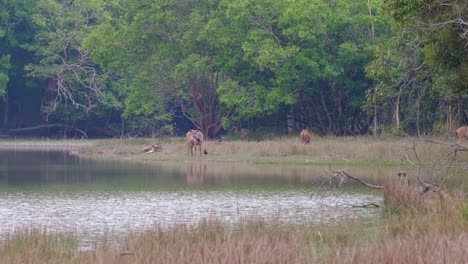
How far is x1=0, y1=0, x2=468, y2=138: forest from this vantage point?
151 feet

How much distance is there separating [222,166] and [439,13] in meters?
14.4

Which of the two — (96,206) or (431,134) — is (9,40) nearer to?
(431,134)

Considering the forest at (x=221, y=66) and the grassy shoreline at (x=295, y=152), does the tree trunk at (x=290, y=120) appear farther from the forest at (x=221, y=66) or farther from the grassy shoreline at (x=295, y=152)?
the grassy shoreline at (x=295, y=152)

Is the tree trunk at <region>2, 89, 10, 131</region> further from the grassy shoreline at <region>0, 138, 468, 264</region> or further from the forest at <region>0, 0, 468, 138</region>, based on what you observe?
the grassy shoreline at <region>0, 138, 468, 264</region>

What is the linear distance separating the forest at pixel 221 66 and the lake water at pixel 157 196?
9681 mm

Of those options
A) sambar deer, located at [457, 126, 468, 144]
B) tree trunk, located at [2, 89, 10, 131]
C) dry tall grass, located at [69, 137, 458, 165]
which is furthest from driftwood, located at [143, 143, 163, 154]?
tree trunk, located at [2, 89, 10, 131]

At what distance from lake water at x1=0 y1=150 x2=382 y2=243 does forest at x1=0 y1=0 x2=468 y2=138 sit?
9.68m

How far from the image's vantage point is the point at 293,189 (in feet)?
86.7

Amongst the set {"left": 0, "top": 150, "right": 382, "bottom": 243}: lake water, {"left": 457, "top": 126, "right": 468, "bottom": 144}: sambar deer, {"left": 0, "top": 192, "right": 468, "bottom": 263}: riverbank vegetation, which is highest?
{"left": 457, "top": 126, "right": 468, "bottom": 144}: sambar deer

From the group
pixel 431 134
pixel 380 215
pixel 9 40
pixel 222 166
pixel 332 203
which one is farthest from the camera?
pixel 9 40

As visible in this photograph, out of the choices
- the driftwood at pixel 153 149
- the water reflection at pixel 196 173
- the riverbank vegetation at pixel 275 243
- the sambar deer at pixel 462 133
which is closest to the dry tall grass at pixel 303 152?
the driftwood at pixel 153 149

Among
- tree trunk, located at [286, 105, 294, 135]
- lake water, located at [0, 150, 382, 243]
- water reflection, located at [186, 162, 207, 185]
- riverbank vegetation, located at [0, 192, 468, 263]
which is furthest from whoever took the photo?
tree trunk, located at [286, 105, 294, 135]

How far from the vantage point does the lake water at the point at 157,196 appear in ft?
63.0

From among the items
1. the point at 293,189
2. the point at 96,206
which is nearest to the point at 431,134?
the point at 293,189
